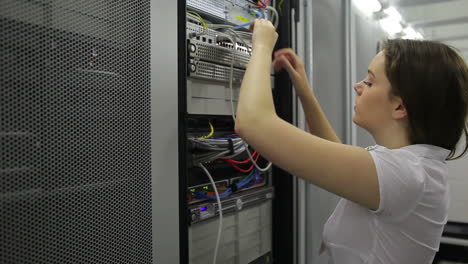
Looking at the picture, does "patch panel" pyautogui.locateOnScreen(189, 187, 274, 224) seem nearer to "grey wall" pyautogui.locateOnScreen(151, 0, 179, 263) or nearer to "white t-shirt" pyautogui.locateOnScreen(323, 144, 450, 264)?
"grey wall" pyautogui.locateOnScreen(151, 0, 179, 263)

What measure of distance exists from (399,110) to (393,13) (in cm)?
158

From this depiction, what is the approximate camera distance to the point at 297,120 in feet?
4.21

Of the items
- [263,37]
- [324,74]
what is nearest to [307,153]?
[263,37]

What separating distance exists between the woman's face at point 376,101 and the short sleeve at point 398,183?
123mm

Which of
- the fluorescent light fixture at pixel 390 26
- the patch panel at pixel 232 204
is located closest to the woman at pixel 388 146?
the patch panel at pixel 232 204

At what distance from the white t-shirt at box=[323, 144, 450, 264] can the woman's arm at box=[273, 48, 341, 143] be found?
340 millimetres

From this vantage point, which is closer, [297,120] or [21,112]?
[21,112]

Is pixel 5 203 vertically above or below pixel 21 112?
below

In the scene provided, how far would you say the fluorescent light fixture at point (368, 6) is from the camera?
1.70 metres

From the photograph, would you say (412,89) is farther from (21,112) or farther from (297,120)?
(21,112)

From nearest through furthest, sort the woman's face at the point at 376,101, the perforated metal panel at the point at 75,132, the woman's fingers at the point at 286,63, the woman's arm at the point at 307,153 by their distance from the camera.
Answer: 1. the perforated metal panel at the point at 75,132
2. the woman's arm at the point at 307,153
3. the woman's face at the point at 376,101
4. the woman's fingers at the point at 286,63

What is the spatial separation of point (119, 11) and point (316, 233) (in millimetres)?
1233

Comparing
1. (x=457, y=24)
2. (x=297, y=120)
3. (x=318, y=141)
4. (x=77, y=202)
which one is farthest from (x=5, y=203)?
(x=457, y=24)

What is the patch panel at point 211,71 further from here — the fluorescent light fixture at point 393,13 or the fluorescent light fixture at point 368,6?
the fluorescent light fixture at point 393,13
